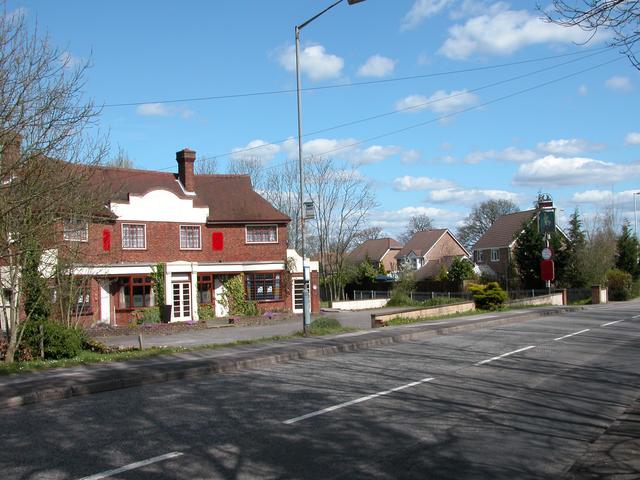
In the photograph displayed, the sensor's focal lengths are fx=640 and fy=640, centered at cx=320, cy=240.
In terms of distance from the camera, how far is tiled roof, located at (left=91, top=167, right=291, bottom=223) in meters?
38.7

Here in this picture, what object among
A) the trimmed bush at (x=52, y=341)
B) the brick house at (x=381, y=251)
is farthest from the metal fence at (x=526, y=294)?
the brick house at (x=381, y=251)

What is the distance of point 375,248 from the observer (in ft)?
316

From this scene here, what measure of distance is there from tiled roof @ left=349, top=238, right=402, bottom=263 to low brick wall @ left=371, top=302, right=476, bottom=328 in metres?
58.2

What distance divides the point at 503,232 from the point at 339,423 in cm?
6503

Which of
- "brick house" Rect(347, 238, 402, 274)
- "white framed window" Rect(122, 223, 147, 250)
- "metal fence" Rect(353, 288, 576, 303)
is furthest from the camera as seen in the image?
"brick house" Rect(347, 238, 402, 274)

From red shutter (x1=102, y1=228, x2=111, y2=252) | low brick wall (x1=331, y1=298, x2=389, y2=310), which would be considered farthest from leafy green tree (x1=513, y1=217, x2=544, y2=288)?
red shutter (x1=102, y1=228, x2=111, y2=252)

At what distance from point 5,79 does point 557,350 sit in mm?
14371

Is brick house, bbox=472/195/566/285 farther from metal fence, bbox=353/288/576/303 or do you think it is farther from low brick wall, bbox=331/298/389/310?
low brick wall, bbox=331/298/389/310

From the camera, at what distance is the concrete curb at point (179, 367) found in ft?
35.4

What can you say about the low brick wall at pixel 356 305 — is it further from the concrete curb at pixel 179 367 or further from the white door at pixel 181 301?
the concrete curb at pixel 179 367

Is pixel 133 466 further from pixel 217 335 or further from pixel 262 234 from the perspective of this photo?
pixel 262 234

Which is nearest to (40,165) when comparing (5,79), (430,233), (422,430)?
(5,79)

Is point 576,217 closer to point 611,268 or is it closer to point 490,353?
point 611,268

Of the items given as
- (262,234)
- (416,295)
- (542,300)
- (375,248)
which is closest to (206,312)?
(262,234)
